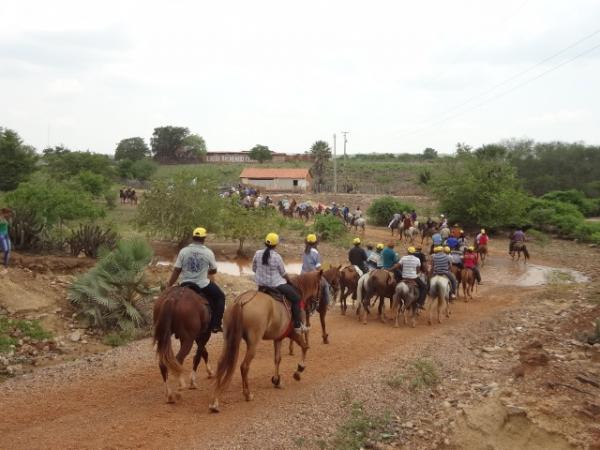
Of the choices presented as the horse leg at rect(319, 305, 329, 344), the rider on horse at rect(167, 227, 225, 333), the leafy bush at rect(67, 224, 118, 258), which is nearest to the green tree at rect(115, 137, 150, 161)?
the leafy bush at rect(67, 224, 118, 258)

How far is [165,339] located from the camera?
774 cm

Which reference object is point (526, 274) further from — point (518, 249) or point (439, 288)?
point (439, 288)

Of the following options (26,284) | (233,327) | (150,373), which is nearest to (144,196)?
(26,284)

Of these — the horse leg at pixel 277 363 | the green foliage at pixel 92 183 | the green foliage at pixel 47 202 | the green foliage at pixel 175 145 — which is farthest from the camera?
the green foliage at pixel 175 145

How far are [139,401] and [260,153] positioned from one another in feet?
299

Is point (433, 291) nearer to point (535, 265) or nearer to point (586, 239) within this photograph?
point (535, 265)

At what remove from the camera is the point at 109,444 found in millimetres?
6703

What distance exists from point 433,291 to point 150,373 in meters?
7.95

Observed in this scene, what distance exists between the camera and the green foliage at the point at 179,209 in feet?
86.5

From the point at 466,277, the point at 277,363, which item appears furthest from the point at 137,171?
the point at 277,363

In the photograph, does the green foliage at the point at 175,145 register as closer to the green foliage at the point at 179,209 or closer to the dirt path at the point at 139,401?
the green foliage at the point at 179,209

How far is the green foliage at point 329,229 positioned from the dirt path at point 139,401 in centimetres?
1996

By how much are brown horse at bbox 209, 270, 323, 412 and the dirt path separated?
40 centimetres

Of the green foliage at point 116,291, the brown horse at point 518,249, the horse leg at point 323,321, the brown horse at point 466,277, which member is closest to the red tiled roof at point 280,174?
the brown horse at point 518,249
